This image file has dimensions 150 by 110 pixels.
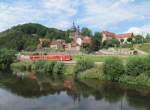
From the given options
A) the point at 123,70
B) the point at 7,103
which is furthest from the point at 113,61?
the point at 7,103

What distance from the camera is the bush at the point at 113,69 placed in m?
53.9

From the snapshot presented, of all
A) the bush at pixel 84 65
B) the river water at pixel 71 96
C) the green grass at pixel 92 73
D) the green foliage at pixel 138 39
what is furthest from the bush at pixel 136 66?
the green foliage at pixel 138 39

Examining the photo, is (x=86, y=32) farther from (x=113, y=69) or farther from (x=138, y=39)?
(x=113, y=69)

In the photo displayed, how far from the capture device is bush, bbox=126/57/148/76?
51250mm

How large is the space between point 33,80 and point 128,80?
2284 centimetres

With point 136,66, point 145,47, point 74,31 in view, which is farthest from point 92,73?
point 74,31

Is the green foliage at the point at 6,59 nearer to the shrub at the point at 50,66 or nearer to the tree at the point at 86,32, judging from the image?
the shrub at the point at 50,66

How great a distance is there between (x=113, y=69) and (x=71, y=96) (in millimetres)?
13493

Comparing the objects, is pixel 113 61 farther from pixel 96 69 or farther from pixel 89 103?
pixel 89 103

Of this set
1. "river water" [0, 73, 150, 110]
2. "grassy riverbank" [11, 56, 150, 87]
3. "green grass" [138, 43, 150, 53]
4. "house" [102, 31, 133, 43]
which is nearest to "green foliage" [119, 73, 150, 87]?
"grassy riverbank" [11, 56, 150, 87]

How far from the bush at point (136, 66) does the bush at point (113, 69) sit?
74.1 inches

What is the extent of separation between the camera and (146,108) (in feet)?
117

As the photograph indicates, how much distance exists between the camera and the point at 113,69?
53750 mm

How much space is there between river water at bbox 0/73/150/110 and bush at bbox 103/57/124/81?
2443 mm
